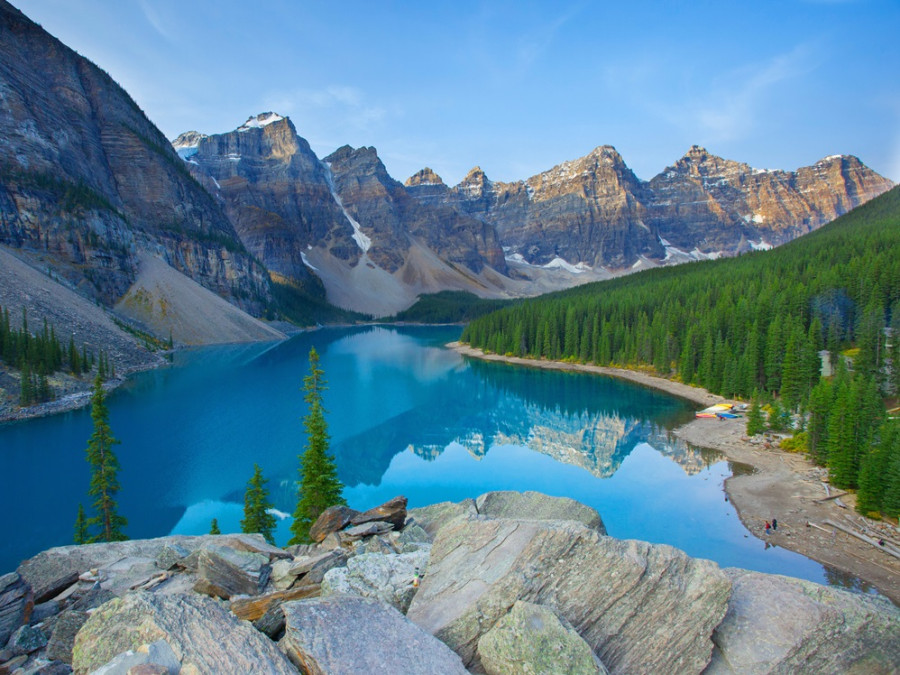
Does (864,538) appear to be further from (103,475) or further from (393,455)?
(103,475)

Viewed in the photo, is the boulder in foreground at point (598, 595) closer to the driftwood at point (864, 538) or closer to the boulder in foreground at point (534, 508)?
the boulder in foreground at point (534, 508)

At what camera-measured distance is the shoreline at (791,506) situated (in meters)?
20.0

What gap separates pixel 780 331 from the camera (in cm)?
5188

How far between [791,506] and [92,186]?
450 feet

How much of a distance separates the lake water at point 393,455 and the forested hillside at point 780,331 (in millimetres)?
6781

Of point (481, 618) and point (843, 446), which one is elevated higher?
point (481, 618)

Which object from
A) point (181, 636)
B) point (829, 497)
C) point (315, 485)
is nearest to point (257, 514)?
point (315, 485)

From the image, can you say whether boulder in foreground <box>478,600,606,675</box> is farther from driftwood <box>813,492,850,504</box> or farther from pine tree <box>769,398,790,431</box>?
pine tree <box>769,398,790,431</box>

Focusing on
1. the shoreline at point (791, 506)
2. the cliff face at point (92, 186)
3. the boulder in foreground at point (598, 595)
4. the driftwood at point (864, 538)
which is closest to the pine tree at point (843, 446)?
the shoreline at point (791, 506)

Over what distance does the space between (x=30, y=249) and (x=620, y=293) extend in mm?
106664

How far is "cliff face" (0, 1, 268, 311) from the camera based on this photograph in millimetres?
92562

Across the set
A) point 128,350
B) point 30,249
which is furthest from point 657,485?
point 30,249

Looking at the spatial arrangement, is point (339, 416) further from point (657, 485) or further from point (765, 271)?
point (765, 271)

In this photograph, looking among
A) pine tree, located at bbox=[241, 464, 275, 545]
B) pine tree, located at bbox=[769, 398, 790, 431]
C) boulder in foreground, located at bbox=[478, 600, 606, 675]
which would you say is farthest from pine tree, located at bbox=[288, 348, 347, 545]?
pine tree, located at bbox=[769, 398, 790, 431]
